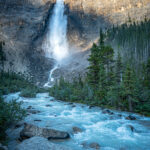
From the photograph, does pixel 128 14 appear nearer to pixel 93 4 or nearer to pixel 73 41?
pixel 93 4

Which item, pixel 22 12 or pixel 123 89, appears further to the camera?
pixel 22 12

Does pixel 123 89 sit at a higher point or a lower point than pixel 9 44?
lower

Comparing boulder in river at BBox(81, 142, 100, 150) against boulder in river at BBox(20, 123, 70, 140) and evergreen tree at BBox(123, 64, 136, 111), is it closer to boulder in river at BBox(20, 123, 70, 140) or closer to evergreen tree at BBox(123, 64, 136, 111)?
boulder in river at BBox(20, 123, 70, 140)

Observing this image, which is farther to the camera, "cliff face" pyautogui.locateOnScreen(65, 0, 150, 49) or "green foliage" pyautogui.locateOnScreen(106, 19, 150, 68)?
"cliff face" pyautogui.locateOnScreen(65, 0, 150, 49)

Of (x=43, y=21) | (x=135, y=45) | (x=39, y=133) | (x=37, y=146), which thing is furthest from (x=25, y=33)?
(x=37, y=146)

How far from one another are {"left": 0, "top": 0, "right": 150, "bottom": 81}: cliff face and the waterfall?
4264 mm

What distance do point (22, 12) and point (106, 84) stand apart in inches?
4005

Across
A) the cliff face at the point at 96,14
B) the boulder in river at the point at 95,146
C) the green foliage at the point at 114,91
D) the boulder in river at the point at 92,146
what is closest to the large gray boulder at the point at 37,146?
the boulder in river at the point at 92,146

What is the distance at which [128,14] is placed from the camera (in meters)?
94.2

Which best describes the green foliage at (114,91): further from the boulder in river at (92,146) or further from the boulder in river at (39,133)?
the boulder in river at (39,133)

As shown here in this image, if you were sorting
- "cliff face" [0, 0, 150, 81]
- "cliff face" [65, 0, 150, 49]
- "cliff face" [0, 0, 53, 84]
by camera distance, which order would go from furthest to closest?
"cliff face" [65, 0, 150, 49] → "cliff face" [0, 0, 150, 81] → "cliff face" [0, 0, 53, 84]

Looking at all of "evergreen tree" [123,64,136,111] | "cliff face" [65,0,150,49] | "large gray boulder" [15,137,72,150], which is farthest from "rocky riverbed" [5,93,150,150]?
"cliff face" [65,0,150,49]

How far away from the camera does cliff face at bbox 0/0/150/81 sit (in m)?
87.3

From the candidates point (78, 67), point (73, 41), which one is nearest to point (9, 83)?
point (78, 67)
